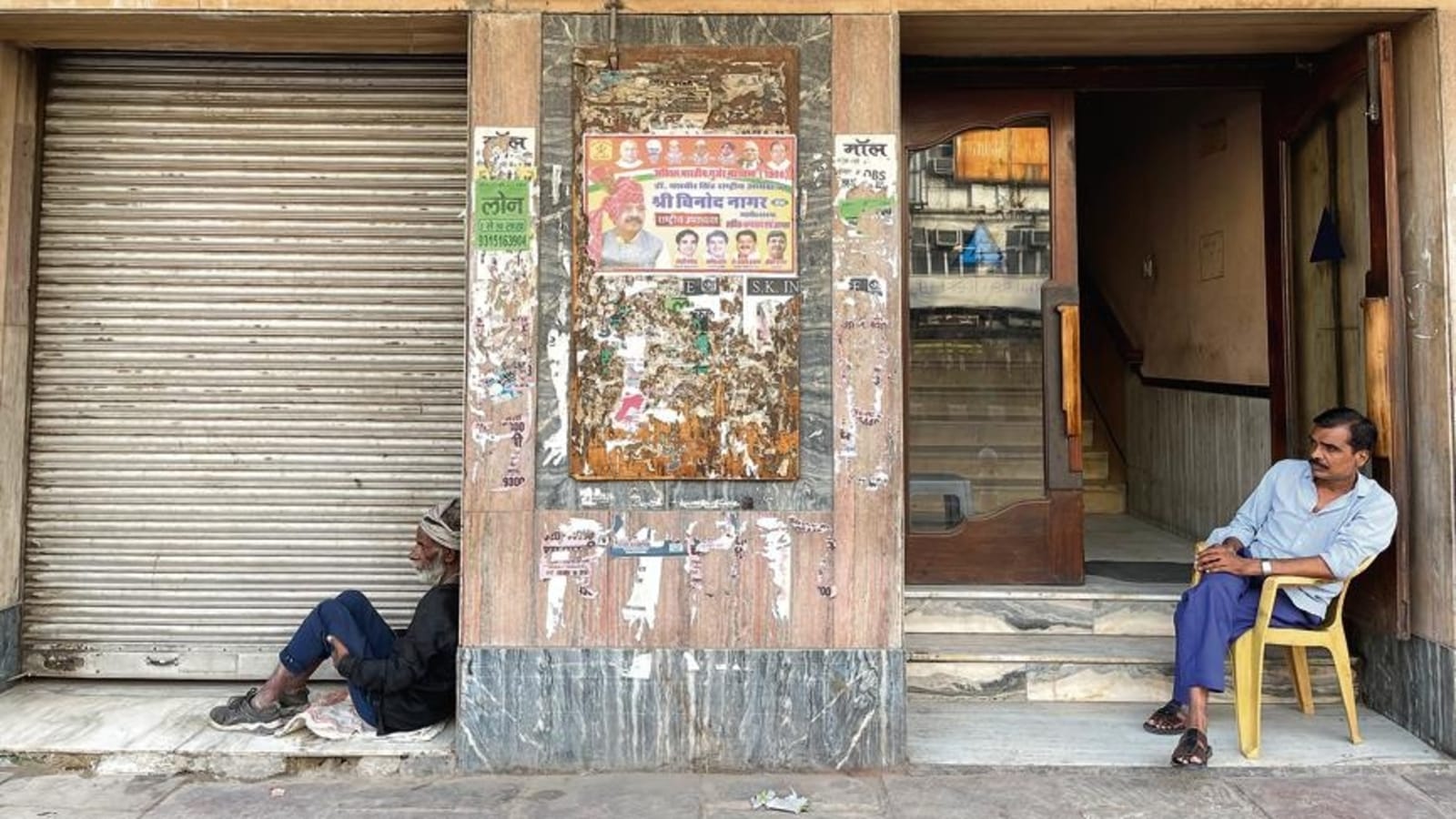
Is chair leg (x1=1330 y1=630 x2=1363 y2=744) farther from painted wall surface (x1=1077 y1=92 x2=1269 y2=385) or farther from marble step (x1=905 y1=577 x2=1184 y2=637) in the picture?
painted wall surface (x1=1077 y1=92 x2=1269 y2=385)

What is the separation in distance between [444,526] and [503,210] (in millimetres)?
1375

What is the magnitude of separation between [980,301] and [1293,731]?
8.22 ft

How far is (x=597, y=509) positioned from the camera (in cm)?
379

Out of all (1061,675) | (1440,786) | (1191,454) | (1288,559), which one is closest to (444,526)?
(1061,675)

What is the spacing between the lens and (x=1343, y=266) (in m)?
4.63

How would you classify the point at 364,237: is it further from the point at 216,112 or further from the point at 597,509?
the point at 597,509

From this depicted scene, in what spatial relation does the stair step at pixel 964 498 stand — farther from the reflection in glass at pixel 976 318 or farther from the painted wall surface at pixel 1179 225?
the painted wall surface at pixel 1179 225

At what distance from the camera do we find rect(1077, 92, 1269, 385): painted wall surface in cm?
601

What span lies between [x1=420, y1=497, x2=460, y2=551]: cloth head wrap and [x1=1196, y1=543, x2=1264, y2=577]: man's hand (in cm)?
317

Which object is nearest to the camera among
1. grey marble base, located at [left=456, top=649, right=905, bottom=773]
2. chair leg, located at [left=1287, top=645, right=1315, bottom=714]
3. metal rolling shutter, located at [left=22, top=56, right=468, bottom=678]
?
grey marble base, located at [left=456, top=649, right=905, bottom=773]

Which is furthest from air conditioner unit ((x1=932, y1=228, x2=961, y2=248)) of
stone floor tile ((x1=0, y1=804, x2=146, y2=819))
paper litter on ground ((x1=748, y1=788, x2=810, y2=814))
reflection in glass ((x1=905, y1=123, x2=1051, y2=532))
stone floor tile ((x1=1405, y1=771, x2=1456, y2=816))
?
stone floor tile ((x1=0, y1=804, x2=146, y2=819))

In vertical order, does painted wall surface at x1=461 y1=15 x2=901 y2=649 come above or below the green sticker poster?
below

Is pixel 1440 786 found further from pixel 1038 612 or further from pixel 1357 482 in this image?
pixel 1038 612

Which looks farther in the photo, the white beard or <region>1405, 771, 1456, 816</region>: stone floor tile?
the white beard
